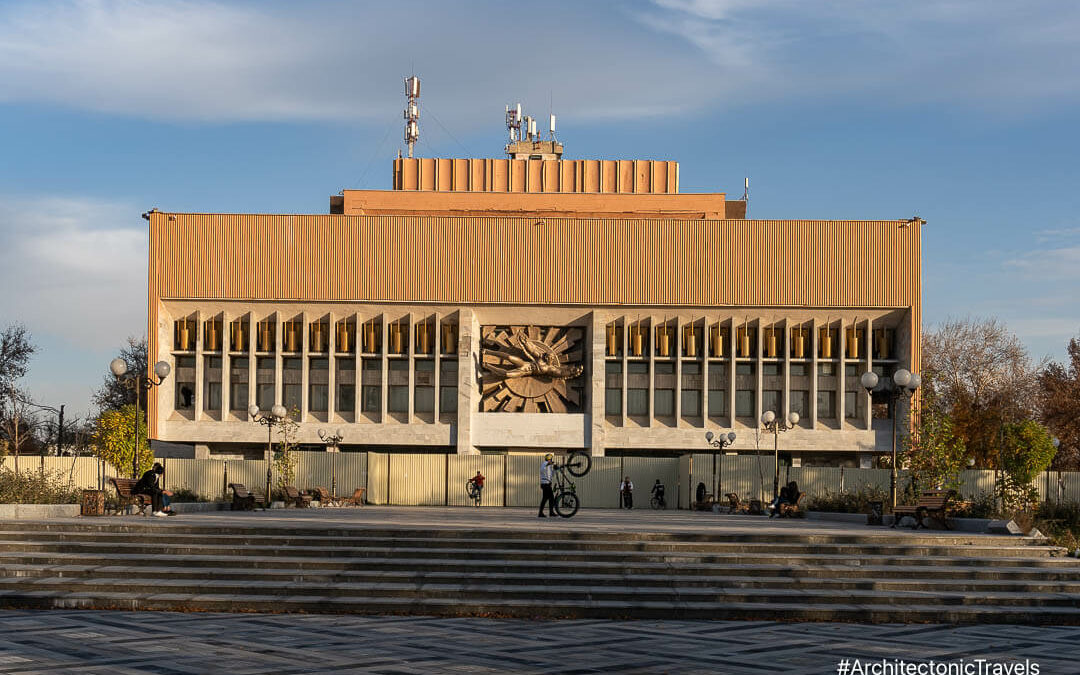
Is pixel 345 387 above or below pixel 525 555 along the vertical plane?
above

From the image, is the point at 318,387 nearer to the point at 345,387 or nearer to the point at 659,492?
the point at 345,387

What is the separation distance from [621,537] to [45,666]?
9129 millimetres

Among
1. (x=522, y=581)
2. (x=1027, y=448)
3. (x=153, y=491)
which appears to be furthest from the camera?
(x=1027, y=448)

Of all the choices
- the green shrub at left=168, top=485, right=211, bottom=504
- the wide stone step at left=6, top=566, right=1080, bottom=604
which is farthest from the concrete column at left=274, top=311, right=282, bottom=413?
the wide stone step at left=6, top=566, right=1080, bottom=604

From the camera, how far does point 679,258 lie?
2208 inches

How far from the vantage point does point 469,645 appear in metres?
12.0

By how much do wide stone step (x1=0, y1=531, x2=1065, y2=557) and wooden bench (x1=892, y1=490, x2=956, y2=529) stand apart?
452 centimetres

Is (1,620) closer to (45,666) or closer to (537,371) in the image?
(45,666)

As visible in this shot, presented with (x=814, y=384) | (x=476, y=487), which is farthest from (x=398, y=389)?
(x=814, y=384)

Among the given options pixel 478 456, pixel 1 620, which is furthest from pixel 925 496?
pixel 478 456

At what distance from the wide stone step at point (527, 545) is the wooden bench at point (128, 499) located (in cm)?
630

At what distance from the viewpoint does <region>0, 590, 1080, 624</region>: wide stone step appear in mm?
14180

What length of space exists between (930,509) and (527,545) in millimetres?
8696

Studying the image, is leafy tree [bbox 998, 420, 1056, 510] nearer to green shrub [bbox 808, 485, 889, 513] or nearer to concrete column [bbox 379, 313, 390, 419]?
green shrub [bbox 808, 485, 889, 513]
